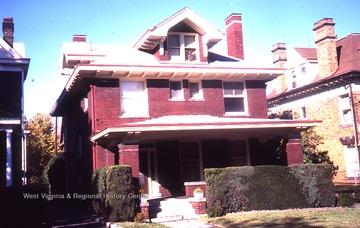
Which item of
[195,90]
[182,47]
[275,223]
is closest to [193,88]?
[195,90]

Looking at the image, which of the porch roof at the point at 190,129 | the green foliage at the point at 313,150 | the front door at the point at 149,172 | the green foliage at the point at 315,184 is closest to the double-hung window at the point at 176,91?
the porch roof at the point at 190,129

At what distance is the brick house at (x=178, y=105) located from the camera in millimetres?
17000

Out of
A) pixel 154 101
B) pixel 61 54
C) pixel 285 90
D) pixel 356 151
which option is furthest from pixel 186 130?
pixel 285 90

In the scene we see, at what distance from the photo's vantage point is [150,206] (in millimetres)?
14719

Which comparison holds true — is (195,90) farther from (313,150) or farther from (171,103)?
(313,150)

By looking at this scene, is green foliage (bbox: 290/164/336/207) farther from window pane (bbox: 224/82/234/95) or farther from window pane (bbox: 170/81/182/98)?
window pane (bbox: 170/81/182/98)

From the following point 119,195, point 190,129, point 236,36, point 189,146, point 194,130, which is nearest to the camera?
point 119,195

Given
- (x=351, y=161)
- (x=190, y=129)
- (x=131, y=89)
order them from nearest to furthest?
(x=190, y=129) → (x=131, y=89) → (x=351, y=161)

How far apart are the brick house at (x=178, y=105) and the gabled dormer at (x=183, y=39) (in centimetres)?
5

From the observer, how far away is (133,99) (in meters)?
18.1

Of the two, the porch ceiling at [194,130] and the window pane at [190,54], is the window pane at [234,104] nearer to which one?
the porch ceiling at [194,130]

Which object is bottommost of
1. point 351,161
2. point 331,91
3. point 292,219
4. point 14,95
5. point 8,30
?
point 292,219

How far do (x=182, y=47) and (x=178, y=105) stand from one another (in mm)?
3131

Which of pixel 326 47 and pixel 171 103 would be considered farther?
pixel 326 47
